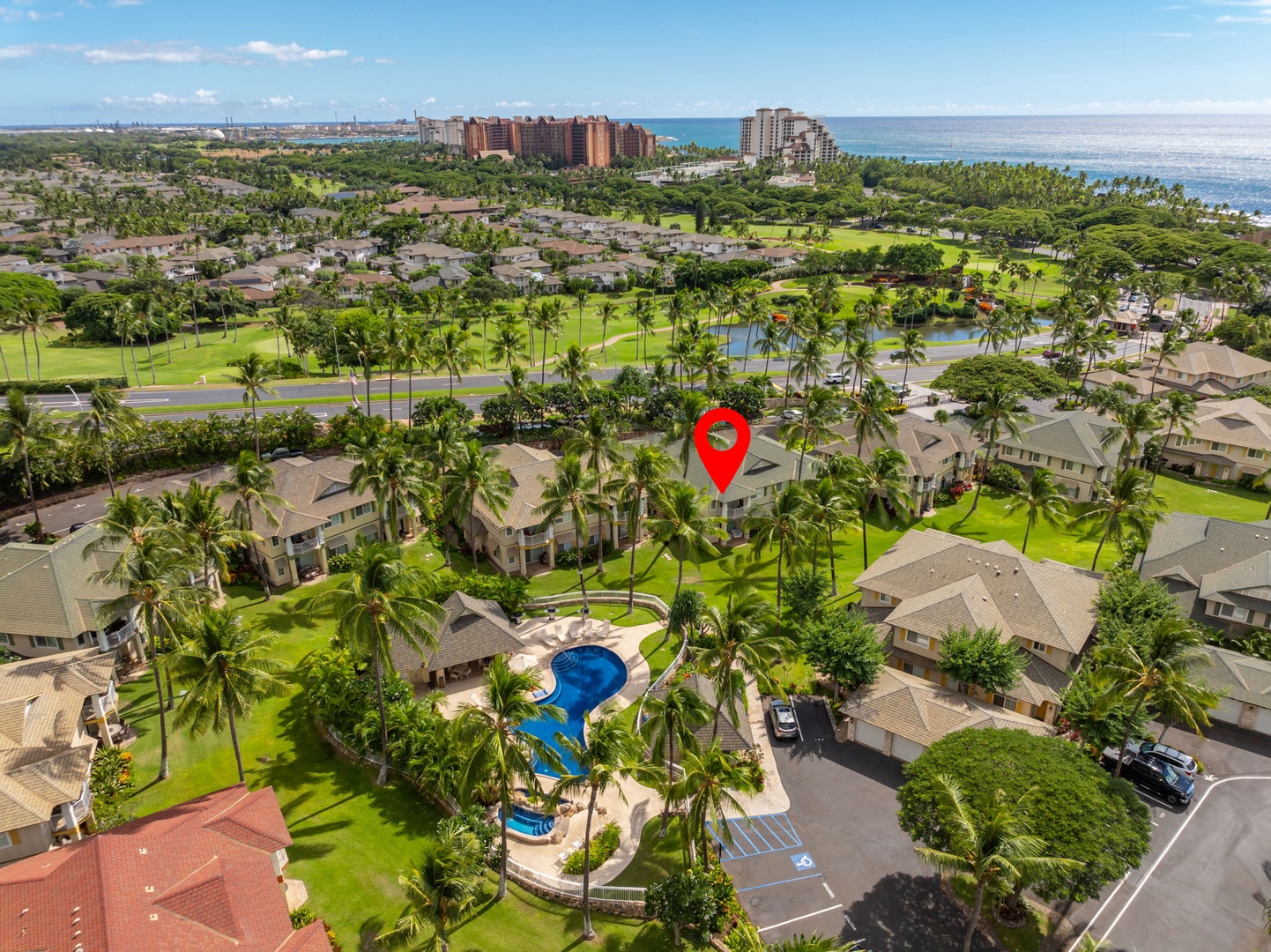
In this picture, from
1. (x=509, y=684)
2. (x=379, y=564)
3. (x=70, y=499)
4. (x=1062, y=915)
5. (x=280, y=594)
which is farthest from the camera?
(x=70, y=499)

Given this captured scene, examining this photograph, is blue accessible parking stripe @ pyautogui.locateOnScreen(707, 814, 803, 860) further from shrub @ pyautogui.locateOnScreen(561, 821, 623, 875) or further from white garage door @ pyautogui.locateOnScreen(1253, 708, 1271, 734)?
white garage door @ pyautogui.locateOnScreen(1253, 708, 1271, 734)

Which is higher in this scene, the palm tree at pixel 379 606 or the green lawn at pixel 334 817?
the palm tree at pixel 379 606

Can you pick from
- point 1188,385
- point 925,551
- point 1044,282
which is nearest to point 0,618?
point 925,551

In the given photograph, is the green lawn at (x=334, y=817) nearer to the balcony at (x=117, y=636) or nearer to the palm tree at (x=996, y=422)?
the balcony at (x=117, y=636)

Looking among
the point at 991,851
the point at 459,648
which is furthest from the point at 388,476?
the point at 991,851

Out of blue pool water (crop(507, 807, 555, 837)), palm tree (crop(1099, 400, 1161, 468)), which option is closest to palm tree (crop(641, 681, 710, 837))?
blue pool water (crop(507, 807, 555, 837))

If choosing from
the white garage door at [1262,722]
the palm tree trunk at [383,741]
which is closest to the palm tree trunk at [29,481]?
the palm tree trunk at [383,741]

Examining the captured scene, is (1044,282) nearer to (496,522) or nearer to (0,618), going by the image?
(496,522)
